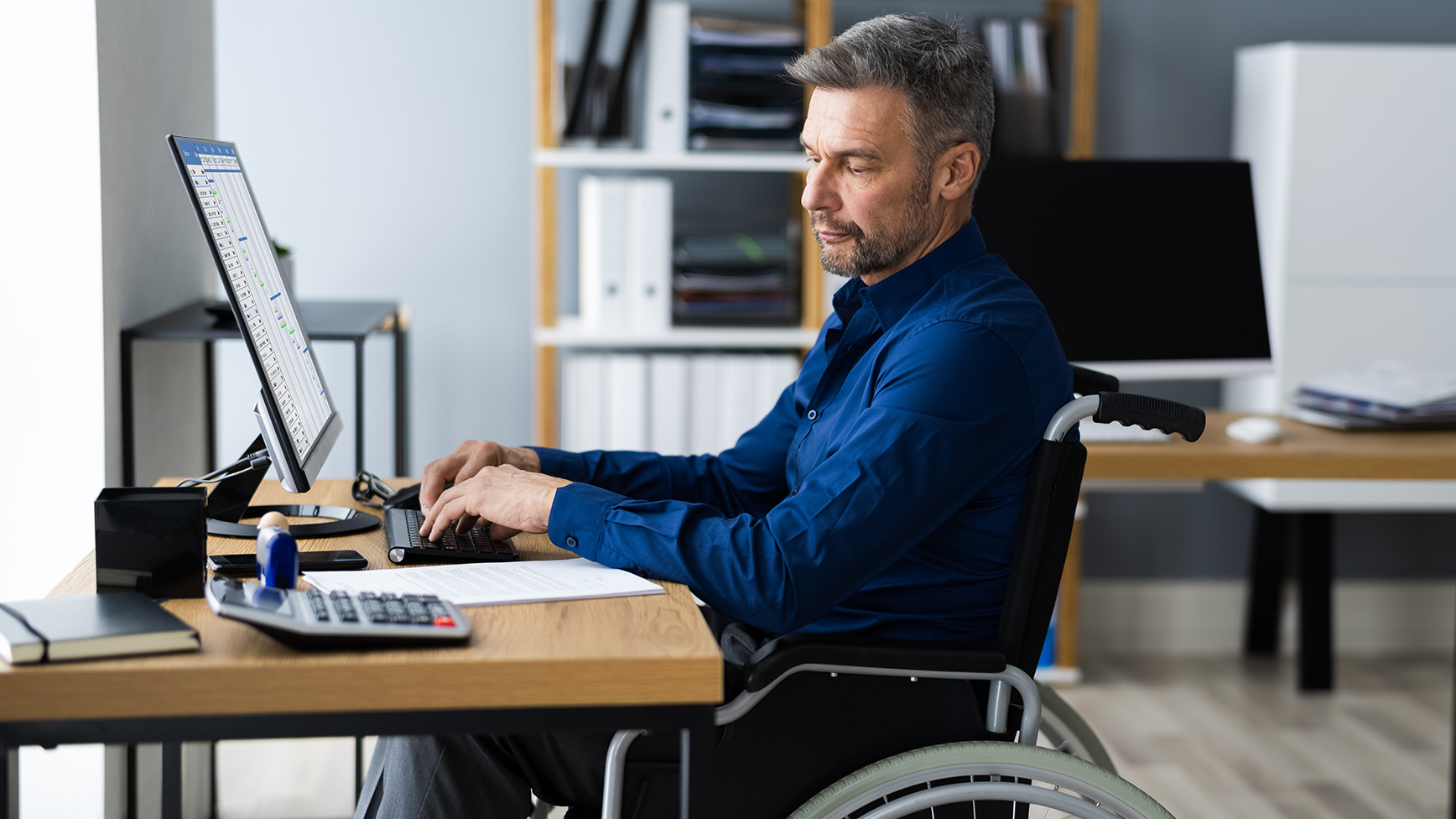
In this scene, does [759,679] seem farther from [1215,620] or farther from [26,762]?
[1215,620]

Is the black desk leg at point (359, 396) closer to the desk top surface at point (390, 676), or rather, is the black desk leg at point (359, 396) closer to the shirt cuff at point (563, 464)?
the shirt cuff at point (563, 464)

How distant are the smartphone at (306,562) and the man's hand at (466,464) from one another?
150 millimetres

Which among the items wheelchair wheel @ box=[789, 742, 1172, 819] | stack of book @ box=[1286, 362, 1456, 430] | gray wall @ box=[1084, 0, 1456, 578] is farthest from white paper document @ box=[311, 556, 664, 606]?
gray wall @ box=[1084, 0, 1456, 578]

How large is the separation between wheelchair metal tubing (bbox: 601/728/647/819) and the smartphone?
14.2 inches

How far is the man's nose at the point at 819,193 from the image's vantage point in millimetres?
1437

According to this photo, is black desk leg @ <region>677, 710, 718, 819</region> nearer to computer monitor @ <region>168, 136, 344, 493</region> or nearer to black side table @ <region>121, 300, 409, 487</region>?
computer monitor @ <region>168, 136, 344, 493</region>

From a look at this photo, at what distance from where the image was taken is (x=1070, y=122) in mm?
3295

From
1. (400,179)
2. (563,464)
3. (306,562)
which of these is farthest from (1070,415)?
(400,179)

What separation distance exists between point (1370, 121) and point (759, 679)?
262 centimetres

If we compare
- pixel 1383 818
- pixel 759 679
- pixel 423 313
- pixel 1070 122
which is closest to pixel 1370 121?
pixel 1070 122

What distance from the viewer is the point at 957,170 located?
143 cm

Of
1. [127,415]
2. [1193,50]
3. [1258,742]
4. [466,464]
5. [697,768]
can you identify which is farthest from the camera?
[1193,50]

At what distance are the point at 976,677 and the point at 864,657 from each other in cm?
12

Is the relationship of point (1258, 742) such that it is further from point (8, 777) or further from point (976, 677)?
point (8, 777)
